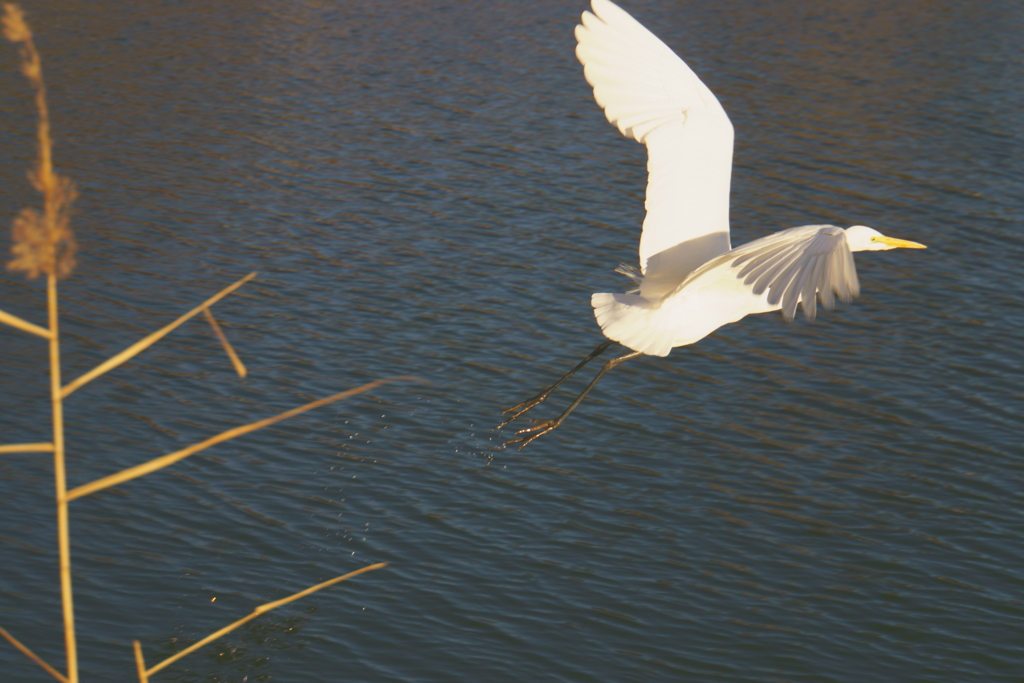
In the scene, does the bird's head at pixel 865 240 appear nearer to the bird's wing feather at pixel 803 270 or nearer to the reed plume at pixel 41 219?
the bird's wing feather at pixel 803 270

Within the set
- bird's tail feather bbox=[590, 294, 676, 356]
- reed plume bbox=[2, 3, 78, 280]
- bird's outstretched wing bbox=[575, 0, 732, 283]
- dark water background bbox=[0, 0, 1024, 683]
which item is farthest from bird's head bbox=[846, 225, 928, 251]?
reed plume bbox=[2, 3, 78, 280]

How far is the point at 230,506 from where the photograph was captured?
314 inches

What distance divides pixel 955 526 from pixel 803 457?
4.26ft

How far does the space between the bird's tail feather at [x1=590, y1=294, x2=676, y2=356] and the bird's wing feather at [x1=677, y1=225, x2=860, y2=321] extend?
0.94 metres

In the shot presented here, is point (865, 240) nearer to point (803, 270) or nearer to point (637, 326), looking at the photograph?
point (637, 326)

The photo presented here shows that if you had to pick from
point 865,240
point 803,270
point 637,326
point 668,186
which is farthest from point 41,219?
point 865,240

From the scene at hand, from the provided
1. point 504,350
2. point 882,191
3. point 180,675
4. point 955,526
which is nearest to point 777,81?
point 882,191

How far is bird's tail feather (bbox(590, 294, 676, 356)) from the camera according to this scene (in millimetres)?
5531

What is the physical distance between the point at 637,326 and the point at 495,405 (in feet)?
12.9

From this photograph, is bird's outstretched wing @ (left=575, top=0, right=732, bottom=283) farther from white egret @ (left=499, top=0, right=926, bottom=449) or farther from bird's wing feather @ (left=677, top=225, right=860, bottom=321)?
bird's wing feather @ (left=677, top=225, right=860, bottom=321)

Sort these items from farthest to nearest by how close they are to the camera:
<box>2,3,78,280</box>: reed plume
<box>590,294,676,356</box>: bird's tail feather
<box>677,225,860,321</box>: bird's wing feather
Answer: <box>590,294,676,356</box>: bird's tail feather < <box>677,225,860,321</box>: bird's wing feather < <box>2,3,78,280</box>: reed plume

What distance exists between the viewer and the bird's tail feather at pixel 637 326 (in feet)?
18.1

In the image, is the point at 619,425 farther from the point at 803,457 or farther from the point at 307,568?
the point at 307,568

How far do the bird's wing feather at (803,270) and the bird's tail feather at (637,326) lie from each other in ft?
3.08
